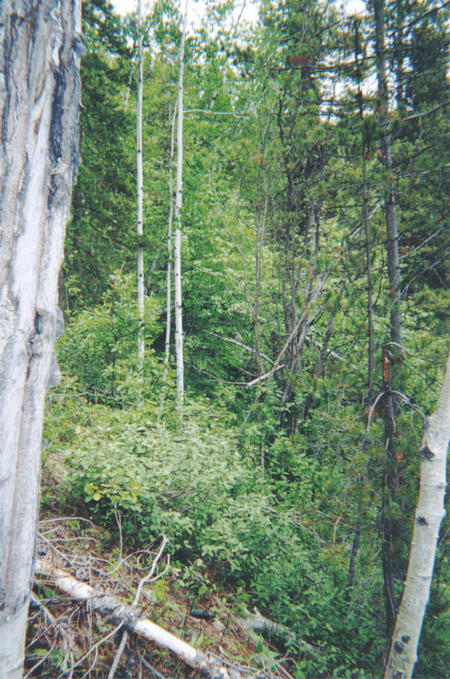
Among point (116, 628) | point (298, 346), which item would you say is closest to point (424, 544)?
point (116, 628)

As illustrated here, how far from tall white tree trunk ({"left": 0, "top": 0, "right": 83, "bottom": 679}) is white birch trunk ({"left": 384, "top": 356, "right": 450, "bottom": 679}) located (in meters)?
2.92

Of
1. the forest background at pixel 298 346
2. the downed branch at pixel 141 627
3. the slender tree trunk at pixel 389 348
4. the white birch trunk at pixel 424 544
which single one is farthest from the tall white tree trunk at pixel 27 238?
the slender tree trunk at pixel 389 348

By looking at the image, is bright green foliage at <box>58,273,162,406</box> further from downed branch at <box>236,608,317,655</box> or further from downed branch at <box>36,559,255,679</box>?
downed branch at <box>36,559,255,679</box>

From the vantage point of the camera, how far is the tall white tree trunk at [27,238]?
4.09 feet

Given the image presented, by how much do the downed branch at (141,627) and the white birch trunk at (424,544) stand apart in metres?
1.33

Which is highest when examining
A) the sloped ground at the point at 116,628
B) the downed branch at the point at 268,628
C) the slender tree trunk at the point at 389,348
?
the slender tree trunk at the point at 389,348

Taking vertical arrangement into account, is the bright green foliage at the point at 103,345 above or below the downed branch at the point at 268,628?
above

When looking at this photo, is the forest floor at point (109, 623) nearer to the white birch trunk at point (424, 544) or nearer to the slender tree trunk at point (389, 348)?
the white birch trunk at point (424, 544)

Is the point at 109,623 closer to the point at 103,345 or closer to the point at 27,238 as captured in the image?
the point at 27,238

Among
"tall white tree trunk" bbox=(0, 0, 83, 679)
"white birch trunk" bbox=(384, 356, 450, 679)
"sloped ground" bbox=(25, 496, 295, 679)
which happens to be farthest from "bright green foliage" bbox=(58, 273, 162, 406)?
"tall white tree trunk" bbox=(0, 0, 83, 679)

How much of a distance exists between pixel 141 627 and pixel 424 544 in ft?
7.44

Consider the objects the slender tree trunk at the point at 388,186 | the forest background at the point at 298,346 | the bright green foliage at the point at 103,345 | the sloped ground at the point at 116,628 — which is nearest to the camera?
the sloped ground at the point at 116,628

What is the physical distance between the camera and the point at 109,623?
8.34ft

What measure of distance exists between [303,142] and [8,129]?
A: 5786mm
